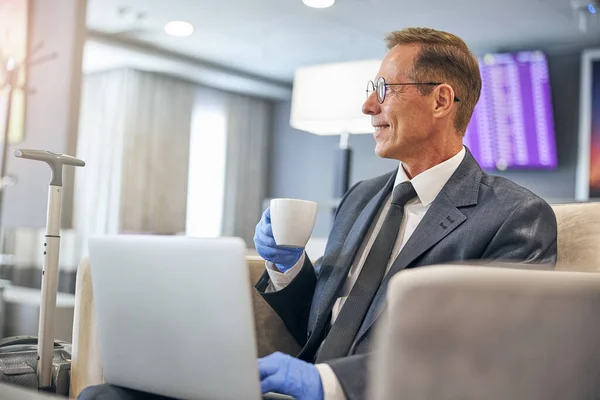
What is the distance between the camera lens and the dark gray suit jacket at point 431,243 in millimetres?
1149

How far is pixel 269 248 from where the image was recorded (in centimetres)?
134

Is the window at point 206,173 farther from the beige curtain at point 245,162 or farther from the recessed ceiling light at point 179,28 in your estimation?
the recessed ceiling light at point 179,28

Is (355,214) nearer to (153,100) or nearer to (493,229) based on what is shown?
(493,229)

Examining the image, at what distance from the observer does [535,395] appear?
35.6 inches

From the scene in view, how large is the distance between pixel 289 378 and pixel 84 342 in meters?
0.56

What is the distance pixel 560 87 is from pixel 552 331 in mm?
4235

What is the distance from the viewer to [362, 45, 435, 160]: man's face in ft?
4.79

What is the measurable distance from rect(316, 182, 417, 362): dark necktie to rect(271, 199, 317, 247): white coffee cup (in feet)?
0.56

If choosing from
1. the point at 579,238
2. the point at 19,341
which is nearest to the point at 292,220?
the point at 579,238

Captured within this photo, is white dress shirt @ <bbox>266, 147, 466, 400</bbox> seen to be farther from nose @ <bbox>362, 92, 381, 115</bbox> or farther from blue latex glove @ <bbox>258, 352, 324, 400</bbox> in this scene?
blue latex glove @ <bbox>258, 352, 324, 400</bbox>

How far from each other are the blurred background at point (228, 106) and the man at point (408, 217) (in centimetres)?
112

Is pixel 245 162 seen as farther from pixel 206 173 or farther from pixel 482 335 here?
pixel 482 335

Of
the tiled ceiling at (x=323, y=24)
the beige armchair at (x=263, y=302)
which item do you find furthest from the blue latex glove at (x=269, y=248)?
the tiled ceiling at (x=323, y=24)

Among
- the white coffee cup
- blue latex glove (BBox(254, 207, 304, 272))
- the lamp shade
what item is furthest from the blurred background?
the white coffee cup
